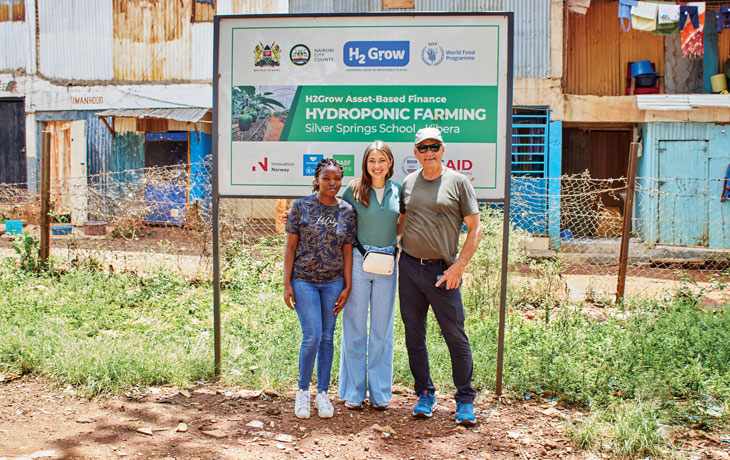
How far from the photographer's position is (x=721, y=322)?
572 cm

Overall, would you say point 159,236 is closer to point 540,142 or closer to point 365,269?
point 540,142

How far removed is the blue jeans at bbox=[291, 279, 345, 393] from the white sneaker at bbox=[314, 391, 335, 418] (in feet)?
0.35

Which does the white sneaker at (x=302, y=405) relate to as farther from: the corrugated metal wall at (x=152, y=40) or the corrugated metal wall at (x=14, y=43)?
the corrugated metal wall at (x=14, y=43)

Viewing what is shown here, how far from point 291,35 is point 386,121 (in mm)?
958

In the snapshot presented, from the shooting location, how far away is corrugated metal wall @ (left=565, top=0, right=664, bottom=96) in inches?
532

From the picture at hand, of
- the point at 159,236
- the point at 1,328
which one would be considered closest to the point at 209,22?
the point at 159,236

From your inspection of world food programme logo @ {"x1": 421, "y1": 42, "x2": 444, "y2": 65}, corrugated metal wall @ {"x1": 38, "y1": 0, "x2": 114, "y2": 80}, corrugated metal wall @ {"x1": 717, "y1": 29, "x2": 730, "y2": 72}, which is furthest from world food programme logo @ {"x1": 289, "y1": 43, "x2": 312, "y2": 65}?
corrugated metal wall @ {"x1": 38, "y1": 0, "x2": 114, "y2": 80}

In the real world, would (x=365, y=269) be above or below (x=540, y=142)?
below

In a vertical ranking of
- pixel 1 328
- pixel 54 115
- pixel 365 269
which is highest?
pixel 54 115

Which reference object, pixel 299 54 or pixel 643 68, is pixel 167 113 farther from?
pixel 299 54

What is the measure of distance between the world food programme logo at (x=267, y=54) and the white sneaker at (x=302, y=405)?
2.39m

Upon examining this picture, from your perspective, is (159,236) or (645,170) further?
(645,170)

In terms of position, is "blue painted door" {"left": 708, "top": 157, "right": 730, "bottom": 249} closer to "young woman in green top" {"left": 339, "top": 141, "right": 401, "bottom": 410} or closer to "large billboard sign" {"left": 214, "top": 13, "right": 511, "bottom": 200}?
"large billboard sign" {"left": 214, "top": 13, "right": 511, "bottom": 200}

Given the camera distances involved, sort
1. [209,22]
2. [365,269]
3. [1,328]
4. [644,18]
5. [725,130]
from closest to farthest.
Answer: [365,269]
[1,328]
[644,18]
[725,130]
[209,22]
